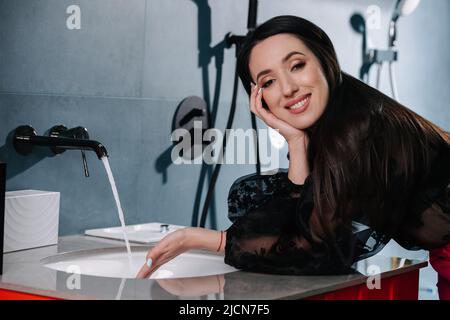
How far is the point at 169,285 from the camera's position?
1.35m

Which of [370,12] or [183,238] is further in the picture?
[370,12]

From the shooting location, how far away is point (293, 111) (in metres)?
1.76

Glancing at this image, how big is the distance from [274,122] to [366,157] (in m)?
0.28

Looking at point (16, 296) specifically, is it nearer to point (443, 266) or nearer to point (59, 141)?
point (59, 141)

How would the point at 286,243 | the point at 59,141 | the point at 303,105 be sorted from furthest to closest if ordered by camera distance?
the point at 303,105, the point at 59,141, the point at 286,243

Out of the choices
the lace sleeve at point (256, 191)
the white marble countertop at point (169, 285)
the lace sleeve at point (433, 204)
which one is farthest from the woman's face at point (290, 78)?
the white marble countertop at point (169, 285)

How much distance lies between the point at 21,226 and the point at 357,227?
0.71m

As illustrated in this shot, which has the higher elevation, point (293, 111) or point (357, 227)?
point (293, 111)

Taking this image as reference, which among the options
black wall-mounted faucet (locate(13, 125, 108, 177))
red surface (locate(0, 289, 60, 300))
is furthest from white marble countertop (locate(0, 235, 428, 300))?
black wall-mounted faucet (locate(13, 125, 108, 177))

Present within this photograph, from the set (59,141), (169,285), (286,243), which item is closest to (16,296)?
(169,285)

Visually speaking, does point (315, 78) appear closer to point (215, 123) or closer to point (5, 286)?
point (215, 123)

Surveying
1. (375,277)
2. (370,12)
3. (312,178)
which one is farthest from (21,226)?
Answer: (370,12)

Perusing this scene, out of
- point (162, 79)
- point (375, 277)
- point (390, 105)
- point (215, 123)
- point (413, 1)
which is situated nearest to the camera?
point (375, 277)
